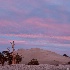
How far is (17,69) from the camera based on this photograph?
138 ft

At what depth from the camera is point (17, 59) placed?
215ft

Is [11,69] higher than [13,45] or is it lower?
lower

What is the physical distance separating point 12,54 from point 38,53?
60057mm

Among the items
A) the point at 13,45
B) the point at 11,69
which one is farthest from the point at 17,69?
the point at 13,45

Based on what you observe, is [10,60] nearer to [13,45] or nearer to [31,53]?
[13,45]

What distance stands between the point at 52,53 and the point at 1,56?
64855 millimetres

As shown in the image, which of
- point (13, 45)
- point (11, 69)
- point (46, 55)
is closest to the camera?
point (11, 69)

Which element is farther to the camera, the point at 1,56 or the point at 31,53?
the point at 31,53

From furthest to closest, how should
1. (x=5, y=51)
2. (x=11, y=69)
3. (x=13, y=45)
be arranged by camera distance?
(x=5, y=51) → (x=13, y=45) → (x=11, y=69)

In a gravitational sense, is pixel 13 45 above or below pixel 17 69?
above

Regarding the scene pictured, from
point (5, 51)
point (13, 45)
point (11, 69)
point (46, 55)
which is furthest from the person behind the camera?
point (46, 55)

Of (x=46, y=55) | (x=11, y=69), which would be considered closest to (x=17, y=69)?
(x=11, y=69)

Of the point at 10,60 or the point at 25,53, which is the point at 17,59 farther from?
the point at 25,53

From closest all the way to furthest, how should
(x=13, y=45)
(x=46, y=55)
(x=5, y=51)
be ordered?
(x=13, y=45) < (x=5, y=51) < (x=46, y=55)
